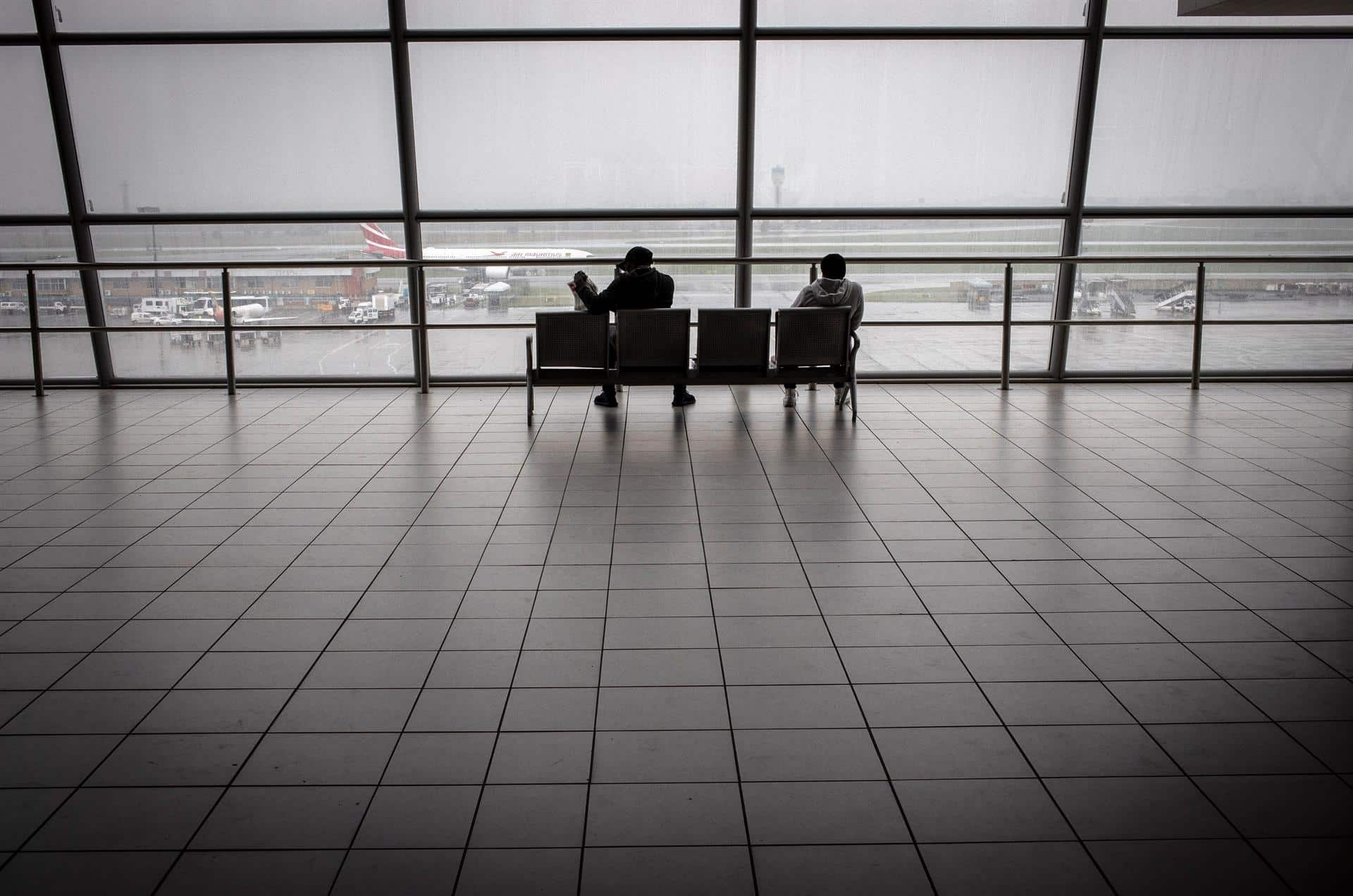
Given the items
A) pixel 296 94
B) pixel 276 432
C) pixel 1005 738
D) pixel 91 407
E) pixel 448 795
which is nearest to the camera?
pixel 448 795

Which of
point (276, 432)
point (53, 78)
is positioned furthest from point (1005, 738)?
point (53, 78)

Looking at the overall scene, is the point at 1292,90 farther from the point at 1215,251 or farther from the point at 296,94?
the point at 296,94

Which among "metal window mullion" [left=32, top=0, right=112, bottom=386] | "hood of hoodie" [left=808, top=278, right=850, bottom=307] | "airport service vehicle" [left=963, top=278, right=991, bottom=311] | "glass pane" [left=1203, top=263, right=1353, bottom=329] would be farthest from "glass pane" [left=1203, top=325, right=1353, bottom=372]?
"metal window mullion" [left=32, top=0, right=112, bottom=386]

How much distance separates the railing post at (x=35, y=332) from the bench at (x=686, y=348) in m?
4.28

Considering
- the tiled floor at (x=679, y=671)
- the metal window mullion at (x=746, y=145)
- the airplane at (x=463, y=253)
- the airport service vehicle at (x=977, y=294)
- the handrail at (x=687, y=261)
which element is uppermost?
the metal window mullion at (x=746, y=145)

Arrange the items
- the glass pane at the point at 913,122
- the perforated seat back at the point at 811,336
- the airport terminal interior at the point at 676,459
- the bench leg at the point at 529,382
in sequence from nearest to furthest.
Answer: the airport terminal interior at the point at 676,459 → the perforated seat back at the point at 811,336 → the bench leg at the point at 529,382 → the glass pane at the point at 913,122

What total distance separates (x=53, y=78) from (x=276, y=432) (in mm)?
3886

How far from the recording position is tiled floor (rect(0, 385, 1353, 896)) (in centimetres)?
235

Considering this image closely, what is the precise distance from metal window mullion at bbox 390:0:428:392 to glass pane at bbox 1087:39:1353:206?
5.56 meters

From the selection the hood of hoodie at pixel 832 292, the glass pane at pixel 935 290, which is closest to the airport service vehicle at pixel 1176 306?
the glass pane at pixel 935 290

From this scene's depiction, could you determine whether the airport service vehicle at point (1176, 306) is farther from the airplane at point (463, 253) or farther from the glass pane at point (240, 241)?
the glass pane at point (240, 241)

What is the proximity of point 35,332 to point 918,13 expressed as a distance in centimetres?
748

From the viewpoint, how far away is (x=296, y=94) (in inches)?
336

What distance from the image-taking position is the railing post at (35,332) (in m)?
8.33
